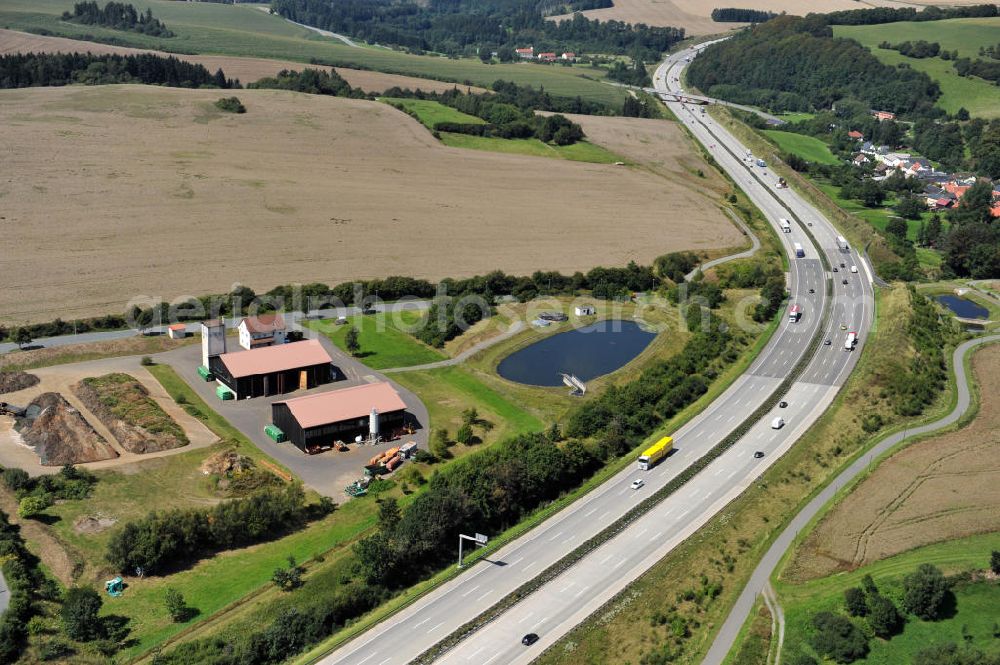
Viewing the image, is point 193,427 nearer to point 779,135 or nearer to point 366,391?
point 366,391

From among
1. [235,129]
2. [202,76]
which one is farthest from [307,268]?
[202,76]

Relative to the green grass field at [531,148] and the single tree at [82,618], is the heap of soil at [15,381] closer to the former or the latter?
the single tree at [82,618]

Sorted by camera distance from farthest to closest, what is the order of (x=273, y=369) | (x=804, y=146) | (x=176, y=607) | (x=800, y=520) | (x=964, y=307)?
(x=804, y=146), (x=964, y=307), (x=273, y=369), (x=800, y=520), (x=176, y=607)

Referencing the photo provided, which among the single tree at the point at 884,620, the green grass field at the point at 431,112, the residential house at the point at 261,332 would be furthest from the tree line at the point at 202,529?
the green grass field at the point at 431,112

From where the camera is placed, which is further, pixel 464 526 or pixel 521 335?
pixel 521 335

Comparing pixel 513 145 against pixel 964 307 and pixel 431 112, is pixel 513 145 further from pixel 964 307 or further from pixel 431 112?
pixel 964 307

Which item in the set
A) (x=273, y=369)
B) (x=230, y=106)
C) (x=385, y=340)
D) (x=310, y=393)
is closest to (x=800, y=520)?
(x=310, y=393)
